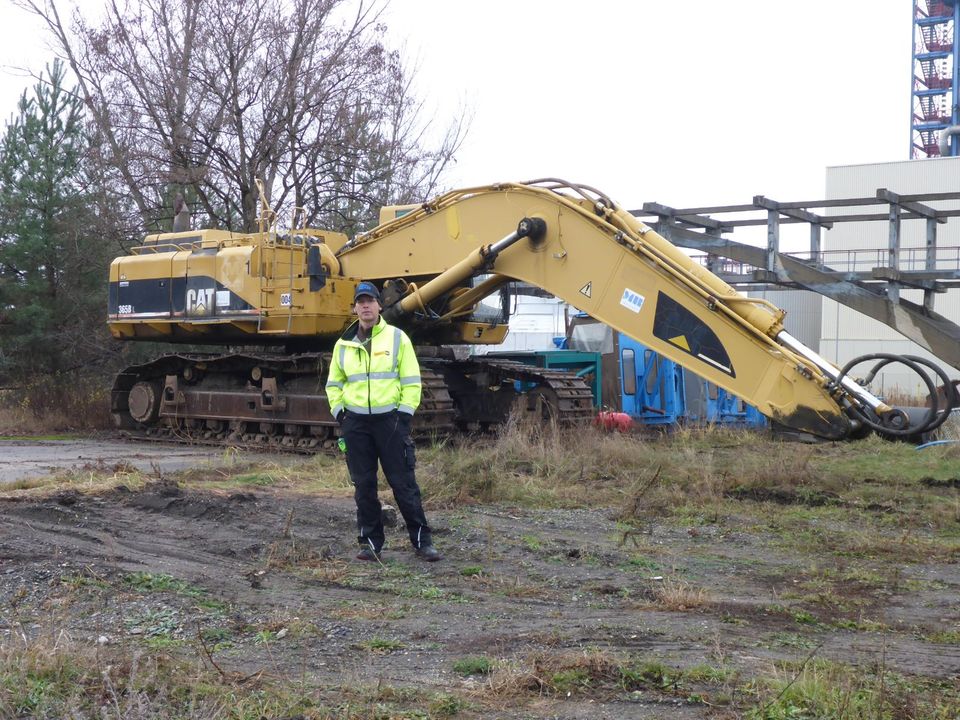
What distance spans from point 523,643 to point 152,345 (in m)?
16.8

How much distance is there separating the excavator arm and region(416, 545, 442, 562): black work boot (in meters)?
3.69

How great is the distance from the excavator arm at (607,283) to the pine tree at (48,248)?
7850 mm

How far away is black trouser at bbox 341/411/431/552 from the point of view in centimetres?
730

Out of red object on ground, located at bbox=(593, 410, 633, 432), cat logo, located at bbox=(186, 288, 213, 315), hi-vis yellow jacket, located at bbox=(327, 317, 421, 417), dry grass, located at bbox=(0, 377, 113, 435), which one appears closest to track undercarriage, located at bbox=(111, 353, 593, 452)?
red object on ground, located at bbox=(593, 410, 633, 432)

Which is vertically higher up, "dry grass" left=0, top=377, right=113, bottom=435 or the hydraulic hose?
the hydraulic hose

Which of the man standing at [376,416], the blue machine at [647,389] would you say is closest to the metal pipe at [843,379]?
the man standing at [376,416]

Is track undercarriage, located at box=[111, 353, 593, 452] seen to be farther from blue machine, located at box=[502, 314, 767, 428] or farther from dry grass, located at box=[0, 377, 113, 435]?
blue machine, located at box=[502, 314, 767, 428]

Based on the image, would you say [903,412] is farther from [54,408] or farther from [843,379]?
[54,408]

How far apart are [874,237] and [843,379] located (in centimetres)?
2953

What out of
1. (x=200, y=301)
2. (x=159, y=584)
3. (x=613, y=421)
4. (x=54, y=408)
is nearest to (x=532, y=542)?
(x=159, y=584)

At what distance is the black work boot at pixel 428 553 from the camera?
7.13 m

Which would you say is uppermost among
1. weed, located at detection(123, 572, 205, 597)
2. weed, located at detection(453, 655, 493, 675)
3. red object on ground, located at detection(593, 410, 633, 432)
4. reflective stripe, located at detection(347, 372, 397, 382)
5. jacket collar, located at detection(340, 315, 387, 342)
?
jacket collar, located at detection(340, 315, 387, 342)

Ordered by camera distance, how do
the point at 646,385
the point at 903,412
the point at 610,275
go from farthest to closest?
1. the point at 646,385
2. the point at 610,275
3. the point at 903,412

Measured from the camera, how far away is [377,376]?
7.36m
